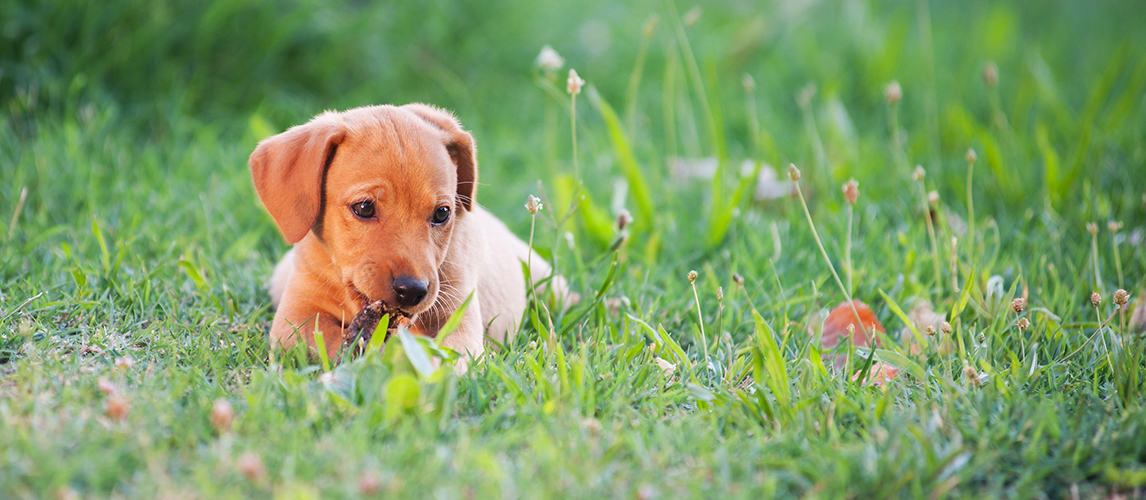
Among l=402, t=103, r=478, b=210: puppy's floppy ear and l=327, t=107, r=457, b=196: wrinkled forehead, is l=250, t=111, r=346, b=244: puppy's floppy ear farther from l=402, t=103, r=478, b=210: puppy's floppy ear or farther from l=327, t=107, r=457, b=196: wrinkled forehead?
l=402, t=103, r=478, b=210: puppy's floppy ear

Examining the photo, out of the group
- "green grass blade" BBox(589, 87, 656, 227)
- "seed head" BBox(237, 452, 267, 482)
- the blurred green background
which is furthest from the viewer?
the blurred green background

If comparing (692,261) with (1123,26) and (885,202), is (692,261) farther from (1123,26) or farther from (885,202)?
(1123,26)

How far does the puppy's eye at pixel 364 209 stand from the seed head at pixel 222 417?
2.31ft

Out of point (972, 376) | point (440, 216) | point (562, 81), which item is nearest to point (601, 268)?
point (440, 216)

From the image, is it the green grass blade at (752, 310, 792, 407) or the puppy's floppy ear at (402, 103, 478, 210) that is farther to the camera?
the puppy's floppy ear at (402, 103, 478, 210)

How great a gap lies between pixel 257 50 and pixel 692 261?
323 centimetres

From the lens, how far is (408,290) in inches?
97.7

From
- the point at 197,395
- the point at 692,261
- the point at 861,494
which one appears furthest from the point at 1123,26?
the point at 197,395

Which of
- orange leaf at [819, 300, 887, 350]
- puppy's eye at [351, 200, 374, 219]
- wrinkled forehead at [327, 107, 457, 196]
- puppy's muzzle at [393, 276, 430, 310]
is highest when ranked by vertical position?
wrinkled forehead at [327, 107, 457, 196]

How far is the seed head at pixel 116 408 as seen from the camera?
6.84 feet

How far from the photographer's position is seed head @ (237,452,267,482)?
188 cm

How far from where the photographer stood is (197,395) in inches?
93.5

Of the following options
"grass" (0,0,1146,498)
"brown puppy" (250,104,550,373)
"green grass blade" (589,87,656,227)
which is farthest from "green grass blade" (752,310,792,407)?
"green grass blade" (589,87,656,227)

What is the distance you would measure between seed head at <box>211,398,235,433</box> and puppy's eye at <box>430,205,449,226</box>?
0.85 m
